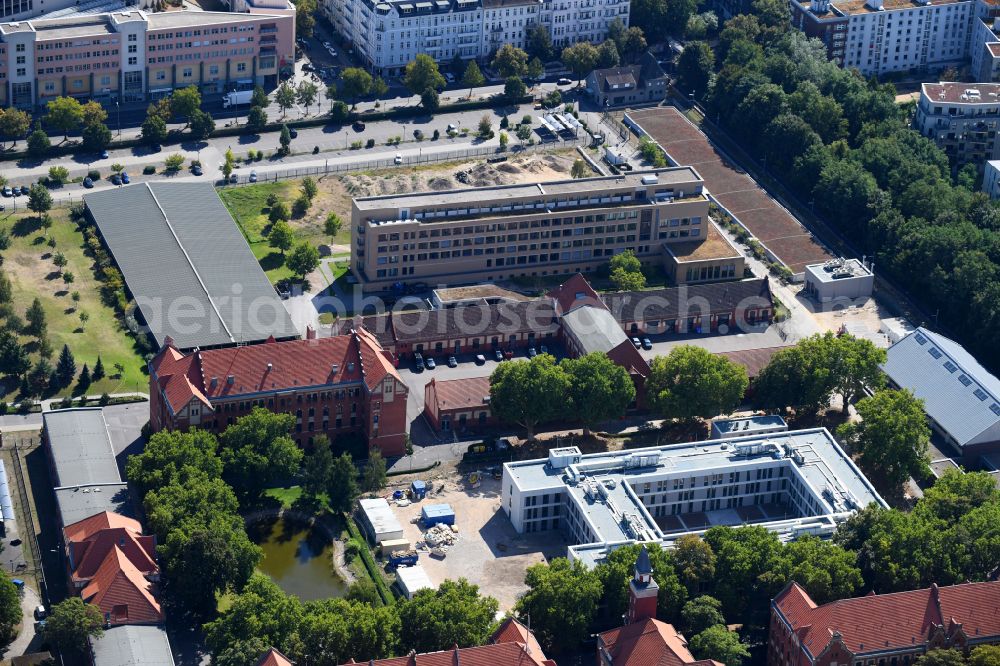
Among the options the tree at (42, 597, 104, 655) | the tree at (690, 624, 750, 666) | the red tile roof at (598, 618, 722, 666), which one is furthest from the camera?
the tree at (690, 624, 750, 666)

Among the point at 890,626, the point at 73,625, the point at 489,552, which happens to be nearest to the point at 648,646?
the point at 890,626

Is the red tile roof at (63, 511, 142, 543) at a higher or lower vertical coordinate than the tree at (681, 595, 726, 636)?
higher

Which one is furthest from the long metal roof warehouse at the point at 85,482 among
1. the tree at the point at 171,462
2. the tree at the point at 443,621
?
the tree at the point at 443,621

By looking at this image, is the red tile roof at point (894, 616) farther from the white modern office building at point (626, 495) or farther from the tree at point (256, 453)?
the tree at point (256, 453)

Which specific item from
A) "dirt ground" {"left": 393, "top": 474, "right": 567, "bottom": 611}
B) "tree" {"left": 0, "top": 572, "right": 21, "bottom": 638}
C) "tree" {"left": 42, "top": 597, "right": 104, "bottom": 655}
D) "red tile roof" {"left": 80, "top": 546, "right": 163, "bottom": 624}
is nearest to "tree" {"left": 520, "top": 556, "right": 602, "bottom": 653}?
"dirt ground" {"left": 393, "top": 474, "right": 567, "bottom": 611}

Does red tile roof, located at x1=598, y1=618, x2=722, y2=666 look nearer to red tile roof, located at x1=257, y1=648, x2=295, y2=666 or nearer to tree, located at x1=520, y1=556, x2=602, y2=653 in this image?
tree, located at x1=520, y1=556, x2=602, y2=653
